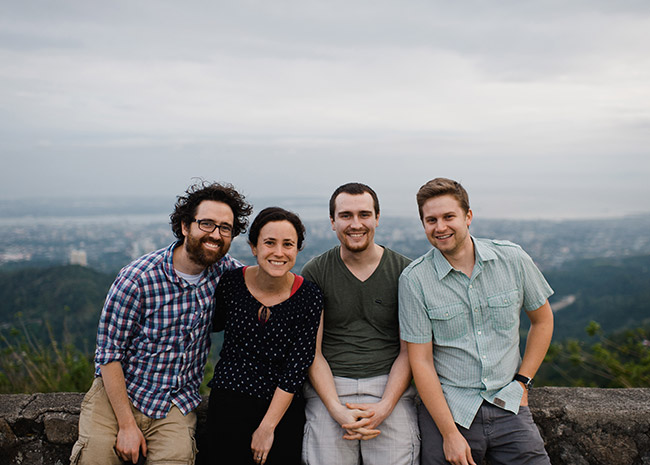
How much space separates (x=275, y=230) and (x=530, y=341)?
170 cm

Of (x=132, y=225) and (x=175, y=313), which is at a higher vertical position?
(x=175, y=313)

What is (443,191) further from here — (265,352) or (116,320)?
(116,320)

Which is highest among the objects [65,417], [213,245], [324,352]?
[213,245]

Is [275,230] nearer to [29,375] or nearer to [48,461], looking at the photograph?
[48,461]

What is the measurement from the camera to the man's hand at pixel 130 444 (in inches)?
97.0

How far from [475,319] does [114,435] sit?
2149mm

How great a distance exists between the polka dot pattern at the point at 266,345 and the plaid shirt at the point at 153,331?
0.20 meters

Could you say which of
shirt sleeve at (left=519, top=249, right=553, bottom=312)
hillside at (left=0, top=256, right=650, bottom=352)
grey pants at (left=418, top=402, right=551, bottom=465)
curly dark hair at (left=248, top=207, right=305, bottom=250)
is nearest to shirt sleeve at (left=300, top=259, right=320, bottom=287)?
curly dark hair at (left=248, top=207, right=305, bottom=250)

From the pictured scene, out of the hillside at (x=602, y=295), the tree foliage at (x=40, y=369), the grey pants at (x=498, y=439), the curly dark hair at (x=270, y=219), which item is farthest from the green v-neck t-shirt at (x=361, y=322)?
the hillside at (x=602, y=295)

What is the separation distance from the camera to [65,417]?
273 cm

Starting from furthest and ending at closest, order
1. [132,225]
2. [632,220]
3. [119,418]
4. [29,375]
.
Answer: [632,220]
[132,225]
[29,375]
[119,418]

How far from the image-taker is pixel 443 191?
274cm

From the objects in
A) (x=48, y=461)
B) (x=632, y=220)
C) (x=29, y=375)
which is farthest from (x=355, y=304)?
(x=632, y=220)

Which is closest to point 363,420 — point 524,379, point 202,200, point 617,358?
point 524,379
